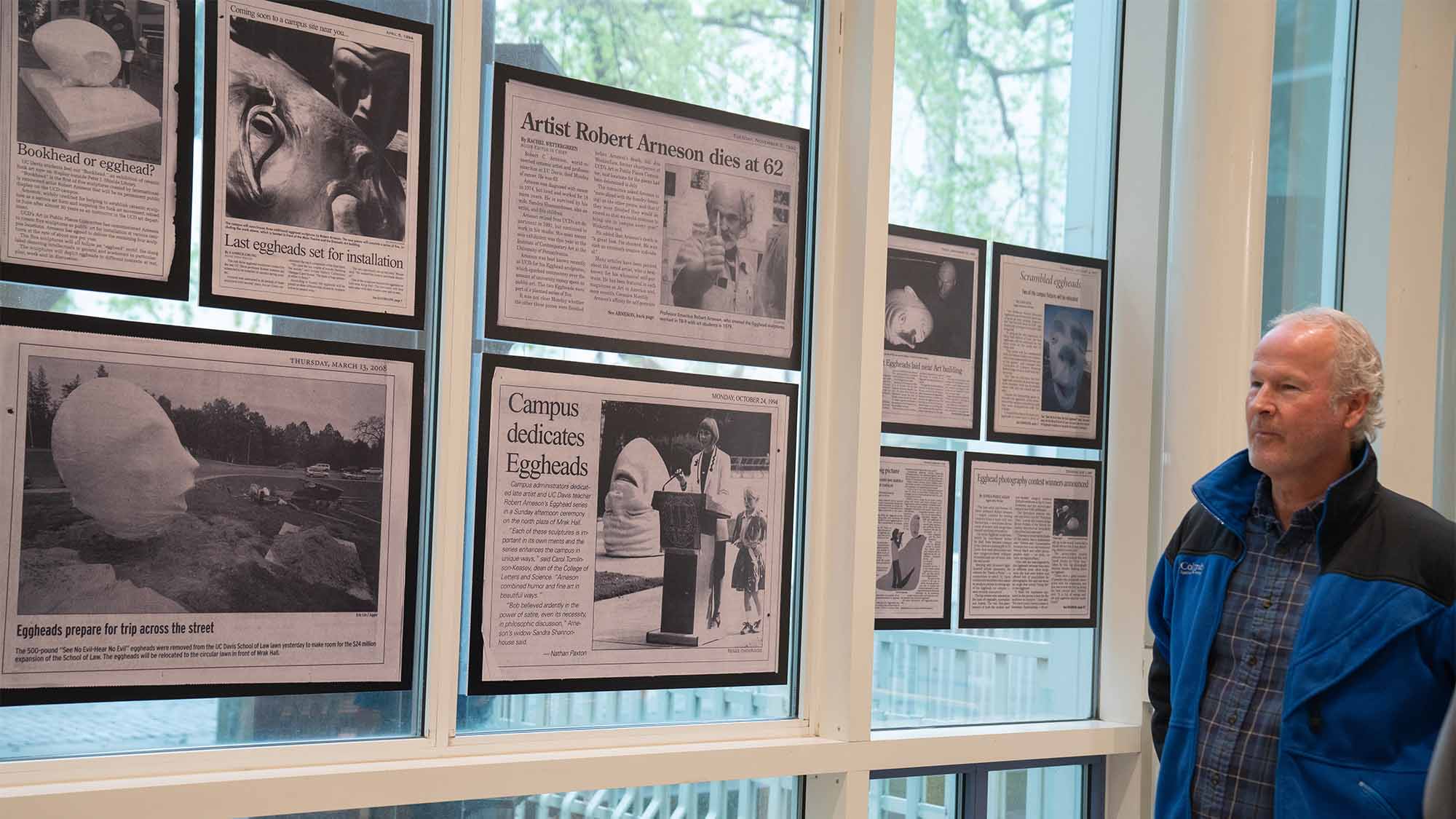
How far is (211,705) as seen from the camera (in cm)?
208

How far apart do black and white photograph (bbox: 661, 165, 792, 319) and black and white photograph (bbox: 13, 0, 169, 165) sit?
1.04 meters

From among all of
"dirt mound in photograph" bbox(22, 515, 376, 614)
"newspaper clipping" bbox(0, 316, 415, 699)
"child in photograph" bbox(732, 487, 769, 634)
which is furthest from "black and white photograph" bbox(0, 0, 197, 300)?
"child in photograph" bbox(732, 487, 769, 634)

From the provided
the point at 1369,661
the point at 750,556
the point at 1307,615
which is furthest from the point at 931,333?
the point at 1369,661

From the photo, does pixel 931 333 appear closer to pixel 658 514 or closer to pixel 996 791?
pixel 658 514

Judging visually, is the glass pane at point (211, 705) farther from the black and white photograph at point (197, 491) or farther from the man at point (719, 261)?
the man at point (719, 261)

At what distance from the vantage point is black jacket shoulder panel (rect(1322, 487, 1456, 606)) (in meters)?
1.91

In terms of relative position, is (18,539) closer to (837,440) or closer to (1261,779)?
(837,440)

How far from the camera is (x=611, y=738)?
245 centimetres

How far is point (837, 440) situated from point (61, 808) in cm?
170

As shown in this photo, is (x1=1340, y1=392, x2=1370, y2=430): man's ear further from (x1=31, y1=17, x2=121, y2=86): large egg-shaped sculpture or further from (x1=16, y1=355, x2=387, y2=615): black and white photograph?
(x1=31, y1=17, x2=121, y2=86): large egg-shaped sculpture

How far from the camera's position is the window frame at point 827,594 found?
2.05 meters

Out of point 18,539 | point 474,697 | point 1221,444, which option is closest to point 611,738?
point 474,697

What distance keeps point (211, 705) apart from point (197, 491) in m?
0.39

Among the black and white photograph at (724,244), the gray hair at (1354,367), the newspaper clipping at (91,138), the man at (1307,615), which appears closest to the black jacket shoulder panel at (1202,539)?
the man at (1307,615)
